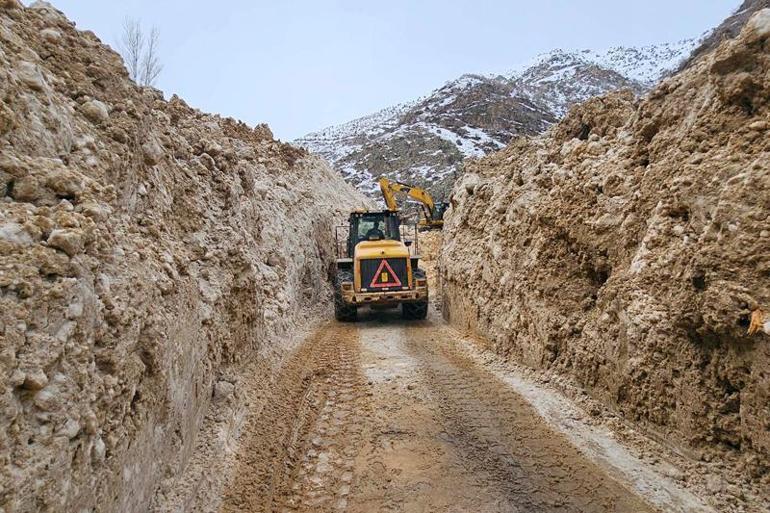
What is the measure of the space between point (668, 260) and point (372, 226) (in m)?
9.89

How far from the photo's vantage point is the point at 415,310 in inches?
501

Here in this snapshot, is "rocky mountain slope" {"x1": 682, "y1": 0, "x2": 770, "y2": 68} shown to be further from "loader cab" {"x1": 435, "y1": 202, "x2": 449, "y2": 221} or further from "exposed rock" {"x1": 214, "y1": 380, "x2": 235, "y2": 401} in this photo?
"exposed rock" {"x1": 214, "y1": 380, "x2": 235, "y2": 401}

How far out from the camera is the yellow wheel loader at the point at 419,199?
1872cm

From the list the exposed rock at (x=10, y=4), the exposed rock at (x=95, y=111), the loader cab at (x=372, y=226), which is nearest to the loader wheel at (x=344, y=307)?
the loader cab at (x=372, y=226)

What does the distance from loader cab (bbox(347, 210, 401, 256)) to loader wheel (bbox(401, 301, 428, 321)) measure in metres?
2.27

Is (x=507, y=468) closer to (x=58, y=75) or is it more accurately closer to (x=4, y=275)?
(x=4, y=275)

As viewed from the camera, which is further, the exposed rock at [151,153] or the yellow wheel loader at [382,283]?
the yellow wheel loader at [382,283]

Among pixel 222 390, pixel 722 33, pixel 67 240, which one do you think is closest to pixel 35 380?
pixel 67 240

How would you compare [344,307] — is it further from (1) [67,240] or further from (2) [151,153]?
(1) [67,240]

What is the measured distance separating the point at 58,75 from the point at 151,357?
297 cm

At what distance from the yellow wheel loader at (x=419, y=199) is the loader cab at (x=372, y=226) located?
3.02m

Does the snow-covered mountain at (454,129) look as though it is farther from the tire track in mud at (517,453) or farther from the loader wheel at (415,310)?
the tire track in mud at (517,453)

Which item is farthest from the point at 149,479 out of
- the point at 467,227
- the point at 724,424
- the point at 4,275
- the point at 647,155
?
the point at 467,227

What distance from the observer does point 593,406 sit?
19.0ft
